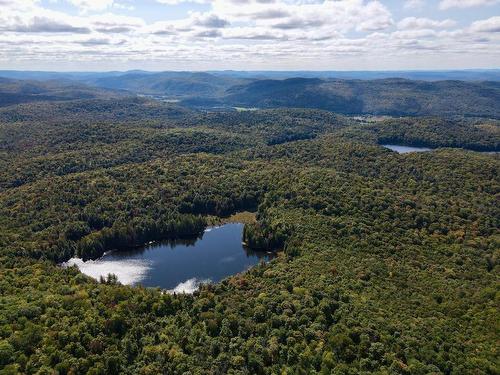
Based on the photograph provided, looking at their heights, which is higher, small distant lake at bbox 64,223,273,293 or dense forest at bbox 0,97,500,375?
dense forest at bbox 0,97,500,375

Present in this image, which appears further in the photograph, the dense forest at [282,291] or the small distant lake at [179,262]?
the small distant lake at [179,262]

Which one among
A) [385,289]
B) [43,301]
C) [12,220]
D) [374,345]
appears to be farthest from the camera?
[12,220]

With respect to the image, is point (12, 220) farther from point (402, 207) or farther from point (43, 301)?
point (402, 207)

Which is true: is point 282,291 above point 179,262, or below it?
above

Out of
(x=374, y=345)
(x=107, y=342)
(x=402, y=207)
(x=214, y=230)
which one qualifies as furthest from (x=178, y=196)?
(x=374, y=345)

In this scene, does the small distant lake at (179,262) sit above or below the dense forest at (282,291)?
below

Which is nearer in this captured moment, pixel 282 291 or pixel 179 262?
pixel 282 291

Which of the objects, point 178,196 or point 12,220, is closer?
point 12,220

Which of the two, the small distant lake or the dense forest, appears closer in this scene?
the dense forest
